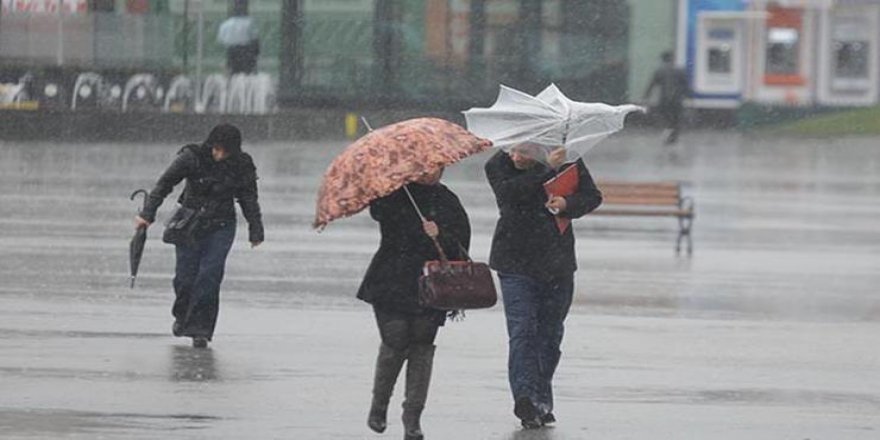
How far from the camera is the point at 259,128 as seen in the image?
38.4 m

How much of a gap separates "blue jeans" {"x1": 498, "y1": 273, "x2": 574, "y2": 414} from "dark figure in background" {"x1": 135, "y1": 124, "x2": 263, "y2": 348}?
3.08 metres

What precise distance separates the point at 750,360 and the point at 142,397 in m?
3.98

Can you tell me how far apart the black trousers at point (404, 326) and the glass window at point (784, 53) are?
3888 cm

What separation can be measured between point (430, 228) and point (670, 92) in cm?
3081

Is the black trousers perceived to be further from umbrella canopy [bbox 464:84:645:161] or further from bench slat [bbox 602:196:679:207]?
bench slat [bbox 602:196:679:207]

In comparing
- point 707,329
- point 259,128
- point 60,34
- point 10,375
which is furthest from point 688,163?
point 10,375

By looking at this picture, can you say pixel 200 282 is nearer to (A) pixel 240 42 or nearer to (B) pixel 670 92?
(B) pixel 670 92

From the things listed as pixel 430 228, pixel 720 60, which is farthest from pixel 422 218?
pixel 720 60

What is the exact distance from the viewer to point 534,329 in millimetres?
10711

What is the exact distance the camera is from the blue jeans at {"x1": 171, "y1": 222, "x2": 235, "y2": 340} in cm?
1324

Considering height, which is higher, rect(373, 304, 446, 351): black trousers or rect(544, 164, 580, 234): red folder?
rect(544, 164, 580, 234): red folder

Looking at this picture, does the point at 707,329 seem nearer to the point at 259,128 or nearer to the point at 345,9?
the point at 259,128

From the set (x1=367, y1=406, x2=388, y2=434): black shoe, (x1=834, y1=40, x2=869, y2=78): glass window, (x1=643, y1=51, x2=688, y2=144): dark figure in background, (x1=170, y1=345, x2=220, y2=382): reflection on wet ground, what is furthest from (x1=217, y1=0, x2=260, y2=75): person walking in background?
(x1=367, y1=406, x2=388, y2=434): black shoe

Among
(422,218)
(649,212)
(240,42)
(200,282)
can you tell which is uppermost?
(422,218)
